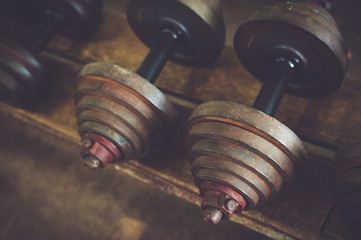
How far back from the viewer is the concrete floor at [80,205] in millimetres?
1014

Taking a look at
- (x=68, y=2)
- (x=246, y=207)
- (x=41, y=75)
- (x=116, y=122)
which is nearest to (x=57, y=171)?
(x=41, y=75)

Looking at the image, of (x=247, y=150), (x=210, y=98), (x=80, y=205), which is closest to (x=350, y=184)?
(x=247, y=150)

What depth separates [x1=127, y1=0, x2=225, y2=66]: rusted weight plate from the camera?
90 cm

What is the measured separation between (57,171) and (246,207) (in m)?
0.77

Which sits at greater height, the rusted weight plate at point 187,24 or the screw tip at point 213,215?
the rusted weight plate at point 187,24

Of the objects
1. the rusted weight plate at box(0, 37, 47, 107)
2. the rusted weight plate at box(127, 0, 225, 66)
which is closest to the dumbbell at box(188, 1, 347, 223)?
the rusted weight plate at box(127, 0, 225, 66)

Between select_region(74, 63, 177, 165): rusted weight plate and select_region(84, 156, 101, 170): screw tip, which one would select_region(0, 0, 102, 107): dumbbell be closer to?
select_region(74, 63, 177, 165): rusted weight plate

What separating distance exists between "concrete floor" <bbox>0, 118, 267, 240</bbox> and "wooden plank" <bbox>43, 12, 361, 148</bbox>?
404 millimetres

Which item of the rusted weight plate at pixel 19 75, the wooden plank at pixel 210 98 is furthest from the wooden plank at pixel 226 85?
the rusted weight plate at pixel 19 75

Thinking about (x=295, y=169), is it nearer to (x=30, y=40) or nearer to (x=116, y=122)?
(x=116, y=122)

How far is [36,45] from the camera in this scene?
3.55 ft

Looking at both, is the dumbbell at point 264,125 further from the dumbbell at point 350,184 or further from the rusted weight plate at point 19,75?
the rusted weight plate at point 19,75

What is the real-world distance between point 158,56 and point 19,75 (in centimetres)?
48

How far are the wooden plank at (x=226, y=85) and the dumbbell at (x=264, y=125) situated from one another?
0.39ft
